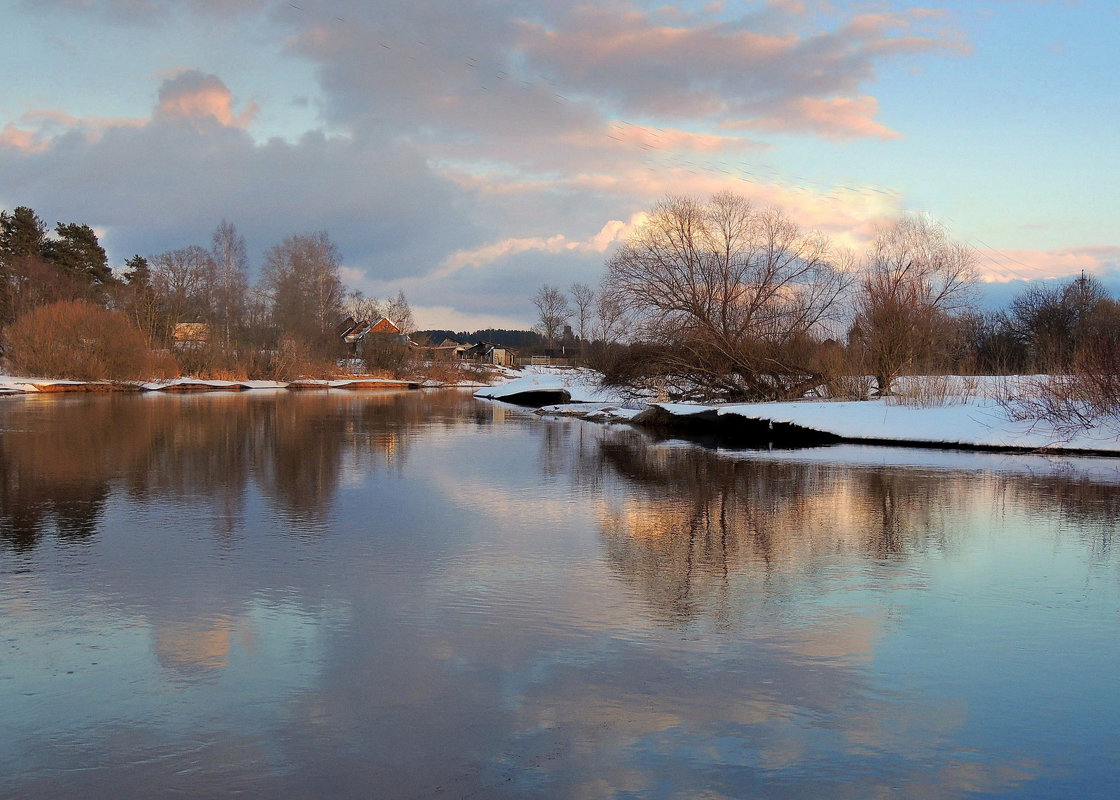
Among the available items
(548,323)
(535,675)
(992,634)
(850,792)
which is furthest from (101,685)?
(548,323)

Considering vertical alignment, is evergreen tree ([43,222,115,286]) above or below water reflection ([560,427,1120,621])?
above

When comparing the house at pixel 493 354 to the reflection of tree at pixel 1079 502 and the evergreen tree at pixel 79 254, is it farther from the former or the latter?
the reflection of tree at pixel 1079 502

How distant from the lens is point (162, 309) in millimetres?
66312

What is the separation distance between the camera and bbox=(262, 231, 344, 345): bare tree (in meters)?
74.2

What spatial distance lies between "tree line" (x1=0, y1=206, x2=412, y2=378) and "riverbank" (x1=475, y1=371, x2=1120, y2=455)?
3639 cm

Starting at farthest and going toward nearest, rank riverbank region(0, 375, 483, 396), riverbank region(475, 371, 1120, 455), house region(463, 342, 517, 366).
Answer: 1. house region(463, 342, 517, 366)
2. riverbank region(0, 375, 483, 396)
3. riverbank region(475, 371, 1120, 455)

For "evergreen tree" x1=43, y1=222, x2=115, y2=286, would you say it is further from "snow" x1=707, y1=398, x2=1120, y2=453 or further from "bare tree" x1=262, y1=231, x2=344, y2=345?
"snow" x1=707, y1=398, x2=1120, y2=453

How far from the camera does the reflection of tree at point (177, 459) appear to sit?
10.2 meters

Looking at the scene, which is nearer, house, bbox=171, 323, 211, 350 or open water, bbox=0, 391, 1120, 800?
open water, bbox=0, 391, 1120, 800

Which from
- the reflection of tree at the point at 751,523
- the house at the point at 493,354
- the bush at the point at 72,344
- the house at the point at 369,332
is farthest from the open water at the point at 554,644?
the house at the point at 493,354

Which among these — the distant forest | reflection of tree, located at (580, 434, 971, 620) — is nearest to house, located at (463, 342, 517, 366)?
the distant forest

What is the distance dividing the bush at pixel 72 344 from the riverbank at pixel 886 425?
1375 inches

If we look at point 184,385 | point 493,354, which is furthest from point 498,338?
point 184,385

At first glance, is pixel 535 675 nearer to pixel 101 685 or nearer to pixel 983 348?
pixel 101 685
